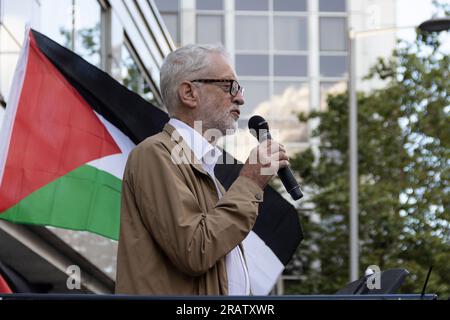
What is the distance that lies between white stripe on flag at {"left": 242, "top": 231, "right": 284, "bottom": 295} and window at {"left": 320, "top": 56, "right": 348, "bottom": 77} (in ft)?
136

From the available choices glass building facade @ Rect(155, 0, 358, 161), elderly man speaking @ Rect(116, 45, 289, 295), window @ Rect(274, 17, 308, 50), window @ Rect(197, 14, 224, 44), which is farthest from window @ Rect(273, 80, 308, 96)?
elderly man speaking @ Rect(116, 45, 289, 295)

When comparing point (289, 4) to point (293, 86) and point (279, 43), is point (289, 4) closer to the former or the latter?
point (279, 43)

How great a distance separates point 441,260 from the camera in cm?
2542

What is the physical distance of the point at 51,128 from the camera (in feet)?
26.2

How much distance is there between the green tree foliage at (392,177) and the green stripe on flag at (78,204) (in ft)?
55.9

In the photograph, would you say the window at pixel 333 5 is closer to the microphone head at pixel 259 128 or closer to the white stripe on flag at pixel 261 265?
the white stripe on flag at pixel 261 265

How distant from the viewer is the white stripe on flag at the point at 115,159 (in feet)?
25.5

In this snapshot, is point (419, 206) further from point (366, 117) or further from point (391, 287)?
point (391, 287)

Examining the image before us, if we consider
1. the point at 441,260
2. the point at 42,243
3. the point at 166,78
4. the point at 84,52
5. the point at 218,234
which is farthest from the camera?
the point at 441,260

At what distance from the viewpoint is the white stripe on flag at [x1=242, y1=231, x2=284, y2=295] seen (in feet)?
21.6

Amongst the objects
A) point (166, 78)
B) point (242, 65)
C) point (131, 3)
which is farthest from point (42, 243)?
point (242, 65)

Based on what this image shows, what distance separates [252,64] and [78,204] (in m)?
41.2
